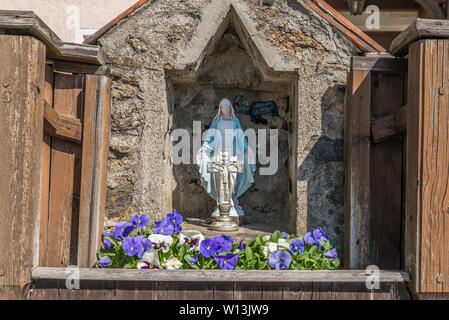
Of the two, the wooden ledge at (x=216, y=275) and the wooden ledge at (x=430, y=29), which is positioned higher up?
the wooden ledge at (x=430, y=29)

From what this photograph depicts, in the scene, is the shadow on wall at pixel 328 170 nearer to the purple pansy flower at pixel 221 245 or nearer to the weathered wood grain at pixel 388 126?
the weathered wood grain at pixel 388 126

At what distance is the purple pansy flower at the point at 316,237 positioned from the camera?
2.64m

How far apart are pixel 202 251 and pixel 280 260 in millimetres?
420

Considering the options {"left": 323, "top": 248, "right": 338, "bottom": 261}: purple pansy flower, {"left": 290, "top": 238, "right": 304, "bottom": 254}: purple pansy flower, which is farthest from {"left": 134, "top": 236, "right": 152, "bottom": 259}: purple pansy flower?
{"left": 323, "top": 248, "right": 338, "bottom": 261}: purple pansy flower

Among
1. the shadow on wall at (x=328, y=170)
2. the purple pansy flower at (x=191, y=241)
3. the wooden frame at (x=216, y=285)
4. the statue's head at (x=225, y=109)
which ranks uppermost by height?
the statue's head at (x=225, y=109)

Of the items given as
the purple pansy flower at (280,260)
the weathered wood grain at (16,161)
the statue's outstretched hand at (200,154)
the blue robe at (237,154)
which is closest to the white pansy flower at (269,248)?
the purple pansy flower at (280,260)

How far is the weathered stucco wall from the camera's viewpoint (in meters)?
2.93

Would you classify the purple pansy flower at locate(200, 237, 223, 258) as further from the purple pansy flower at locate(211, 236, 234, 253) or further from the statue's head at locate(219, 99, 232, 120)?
the statue's head at locate(219, 99, 232, 120)

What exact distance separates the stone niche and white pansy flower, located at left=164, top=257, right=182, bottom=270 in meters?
1.07

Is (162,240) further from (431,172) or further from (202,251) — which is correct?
(431,172)

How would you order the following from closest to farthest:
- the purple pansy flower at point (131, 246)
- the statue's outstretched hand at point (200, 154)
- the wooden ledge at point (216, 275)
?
1. the wooden ledge at point (216, 275)
2. the purple pansy flower at point (131, 246)
3. the statue's outstretched hand at point (200, 154)

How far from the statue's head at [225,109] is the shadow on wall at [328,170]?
0.84 metres

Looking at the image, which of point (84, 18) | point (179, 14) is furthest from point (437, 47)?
point (84, 18)

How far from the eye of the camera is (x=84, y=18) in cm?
488
